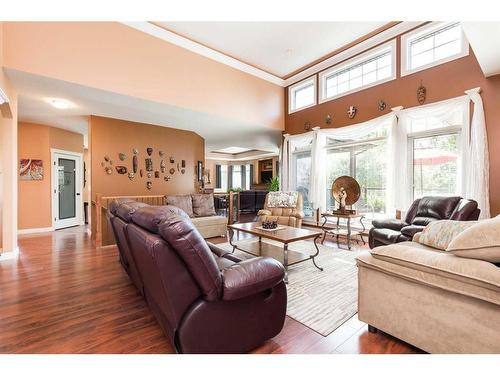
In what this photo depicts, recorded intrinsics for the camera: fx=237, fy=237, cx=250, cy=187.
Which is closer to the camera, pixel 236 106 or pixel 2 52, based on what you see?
pixel 2 52

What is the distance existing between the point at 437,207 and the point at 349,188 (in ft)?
4.67

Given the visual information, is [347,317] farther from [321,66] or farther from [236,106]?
[321,66]

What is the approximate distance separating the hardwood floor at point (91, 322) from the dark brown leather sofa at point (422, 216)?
170 centimetres

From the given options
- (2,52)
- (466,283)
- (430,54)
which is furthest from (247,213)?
(466,283)

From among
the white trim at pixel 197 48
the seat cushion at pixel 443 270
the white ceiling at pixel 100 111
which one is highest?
the white trim at pixel 197 48

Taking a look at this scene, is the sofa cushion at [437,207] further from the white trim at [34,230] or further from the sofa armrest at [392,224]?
the white trim at [34,230]

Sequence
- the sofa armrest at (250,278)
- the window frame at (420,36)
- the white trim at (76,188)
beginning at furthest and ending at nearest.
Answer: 1. the white trim at (76,188)
2. the window frame at (420,36)
3. the sofa armrest at (250,278)

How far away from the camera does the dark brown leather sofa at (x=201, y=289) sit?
4.21ft

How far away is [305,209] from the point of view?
253 inches

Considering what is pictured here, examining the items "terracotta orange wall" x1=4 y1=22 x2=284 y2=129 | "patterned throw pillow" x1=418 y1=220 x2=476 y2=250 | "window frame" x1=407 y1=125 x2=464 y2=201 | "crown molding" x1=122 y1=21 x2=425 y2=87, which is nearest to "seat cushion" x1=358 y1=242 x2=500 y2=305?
"patterned throw pillow" x1=418 y1=220 x2=476 y2=250

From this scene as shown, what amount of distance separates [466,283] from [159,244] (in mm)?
1648

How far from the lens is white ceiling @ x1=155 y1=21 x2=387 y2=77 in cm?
402

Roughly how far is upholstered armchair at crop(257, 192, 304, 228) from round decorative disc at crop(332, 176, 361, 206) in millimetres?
776

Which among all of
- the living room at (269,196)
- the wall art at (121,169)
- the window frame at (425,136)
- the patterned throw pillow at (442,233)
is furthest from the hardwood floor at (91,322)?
the window frame at (425,136)
